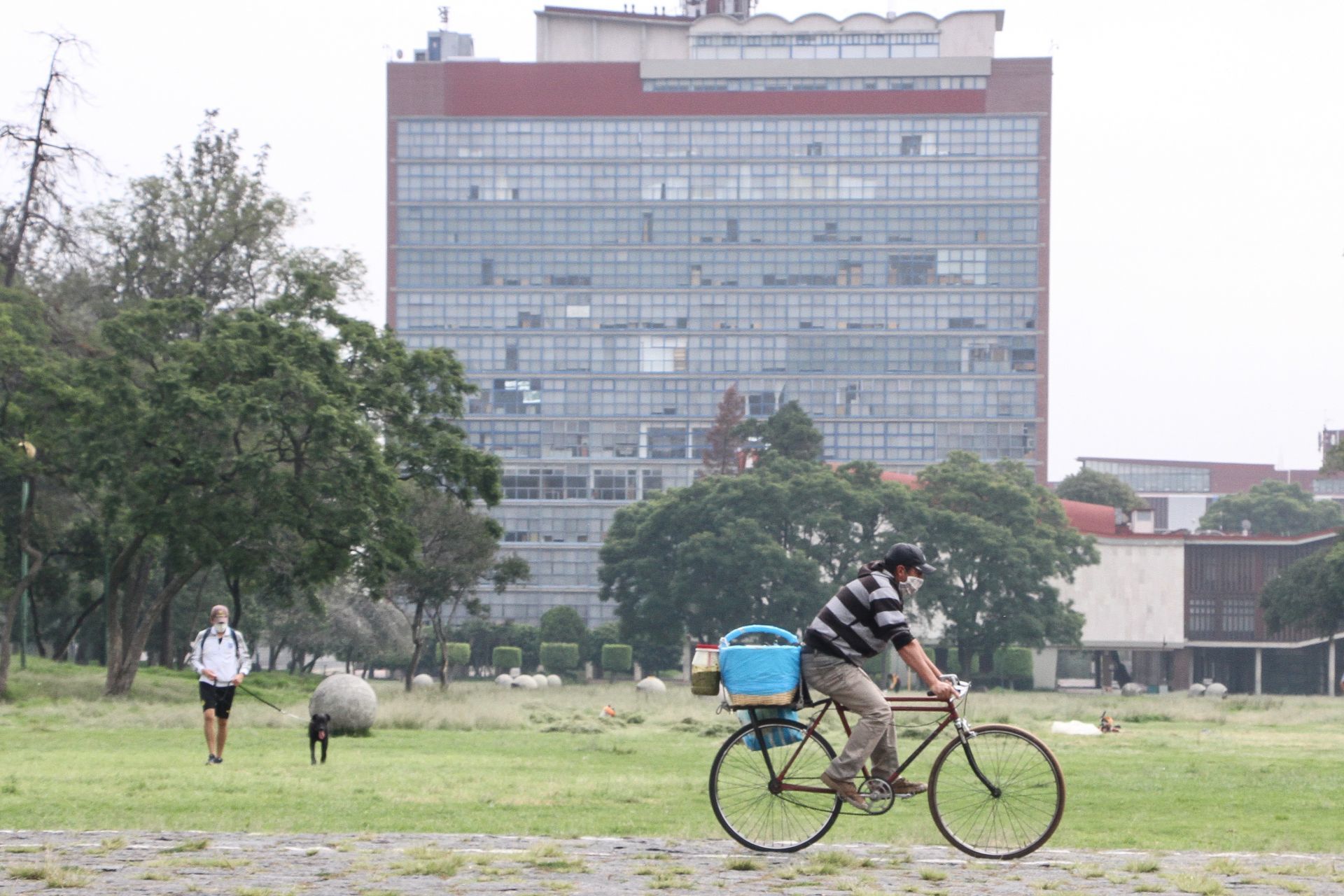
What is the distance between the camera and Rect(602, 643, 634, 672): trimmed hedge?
11638 cm

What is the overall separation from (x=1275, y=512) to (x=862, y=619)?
155m

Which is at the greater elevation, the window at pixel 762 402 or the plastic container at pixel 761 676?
the window at pixel 762 402

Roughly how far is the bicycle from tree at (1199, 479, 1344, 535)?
152 metres

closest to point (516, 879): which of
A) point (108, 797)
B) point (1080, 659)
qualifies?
point (108, 797)

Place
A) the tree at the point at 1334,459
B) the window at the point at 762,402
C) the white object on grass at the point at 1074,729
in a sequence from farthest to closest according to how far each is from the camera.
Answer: the window at the point at 762,402
the tree at the point at 1334,459
the white object on grass at the point at 1074,729

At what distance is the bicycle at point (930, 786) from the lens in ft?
33.6

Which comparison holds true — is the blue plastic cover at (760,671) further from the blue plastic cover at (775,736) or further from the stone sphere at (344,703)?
the stone sphere at (344,703)

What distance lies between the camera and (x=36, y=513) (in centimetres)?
4844

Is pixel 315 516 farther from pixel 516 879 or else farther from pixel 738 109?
pixel 738 109

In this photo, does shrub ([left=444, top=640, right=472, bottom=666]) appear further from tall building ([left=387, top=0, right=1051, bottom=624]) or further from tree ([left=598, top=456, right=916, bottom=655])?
tree ([left=598, top=456, right=916, bottom=655])

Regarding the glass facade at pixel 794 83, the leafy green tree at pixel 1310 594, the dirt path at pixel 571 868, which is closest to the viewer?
the dirt path at pixel 571 868

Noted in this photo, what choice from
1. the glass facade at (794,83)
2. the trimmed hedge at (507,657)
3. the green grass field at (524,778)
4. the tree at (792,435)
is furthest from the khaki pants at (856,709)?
the glass facade at (794,83)

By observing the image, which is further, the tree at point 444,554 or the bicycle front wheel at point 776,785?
the tree at point 444,554

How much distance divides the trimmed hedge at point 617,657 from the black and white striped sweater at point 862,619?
106638 millimetres
